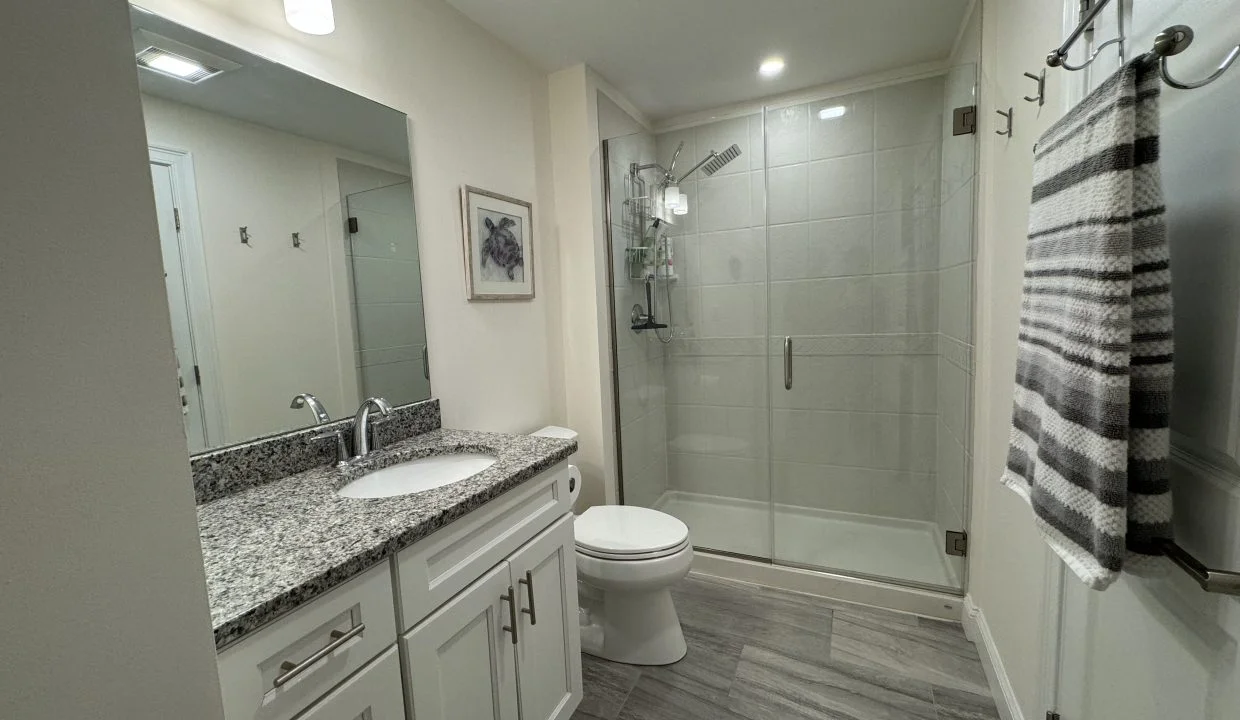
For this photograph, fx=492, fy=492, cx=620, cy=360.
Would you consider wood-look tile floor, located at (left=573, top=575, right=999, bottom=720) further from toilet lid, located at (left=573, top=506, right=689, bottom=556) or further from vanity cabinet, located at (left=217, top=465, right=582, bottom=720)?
toilet lid, located at (left=573, top=506, right=689, bottom=556)

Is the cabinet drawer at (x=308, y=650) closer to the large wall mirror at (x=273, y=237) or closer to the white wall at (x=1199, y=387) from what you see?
the large wall mirror at (x=273, y=237)

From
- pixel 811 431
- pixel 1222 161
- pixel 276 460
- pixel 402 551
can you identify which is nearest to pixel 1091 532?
pixel 1222 161

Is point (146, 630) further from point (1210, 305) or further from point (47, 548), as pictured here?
point (1210, 305)

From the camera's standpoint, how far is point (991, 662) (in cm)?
160

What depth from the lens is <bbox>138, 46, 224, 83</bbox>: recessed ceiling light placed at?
1040 mm

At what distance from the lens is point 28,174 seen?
40 cm

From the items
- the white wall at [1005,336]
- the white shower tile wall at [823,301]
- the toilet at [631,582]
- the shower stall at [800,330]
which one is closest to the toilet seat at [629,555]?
the toilet at [631,582]

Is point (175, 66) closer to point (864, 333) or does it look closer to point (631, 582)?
point (631, 582)

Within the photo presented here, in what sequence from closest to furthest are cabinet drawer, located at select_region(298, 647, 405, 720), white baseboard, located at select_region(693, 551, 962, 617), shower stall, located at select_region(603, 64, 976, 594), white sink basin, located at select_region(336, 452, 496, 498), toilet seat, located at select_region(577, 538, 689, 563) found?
cabinet drawer, located at select_region(298, 647, 405, 720) < white sink basin, located at select_region(336, 452, 496, 498) < toilet seat, located at select_region(577, 538, 689, 563) < white baseboard, located at select_region(693, 551, 962, 617) < shower stall, located at select_region(603, 64, 976, 594)

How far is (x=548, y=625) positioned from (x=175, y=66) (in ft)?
5.28

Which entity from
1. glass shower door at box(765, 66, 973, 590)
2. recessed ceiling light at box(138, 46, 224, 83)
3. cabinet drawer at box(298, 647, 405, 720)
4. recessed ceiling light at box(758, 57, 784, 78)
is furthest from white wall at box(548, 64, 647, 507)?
cabinet drawer at box(298, 647, 405, 720)

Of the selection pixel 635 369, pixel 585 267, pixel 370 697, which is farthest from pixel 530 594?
pixel 635 369

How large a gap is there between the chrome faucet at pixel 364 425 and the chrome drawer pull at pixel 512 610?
22.0 inches

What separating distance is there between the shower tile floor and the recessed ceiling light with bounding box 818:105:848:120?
6.64ft
